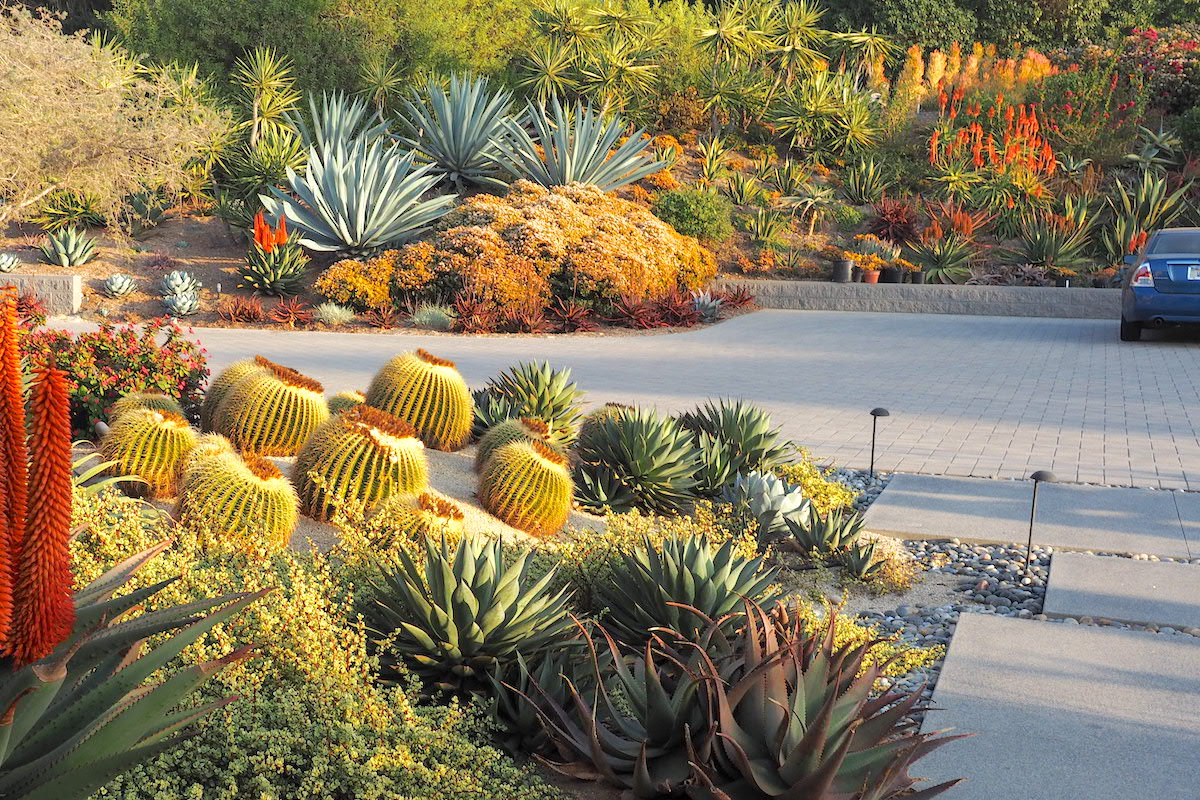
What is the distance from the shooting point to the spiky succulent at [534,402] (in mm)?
7793

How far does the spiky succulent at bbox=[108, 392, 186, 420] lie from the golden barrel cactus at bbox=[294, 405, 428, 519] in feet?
3.89

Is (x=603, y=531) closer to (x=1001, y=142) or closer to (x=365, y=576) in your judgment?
(x=365, y=576)

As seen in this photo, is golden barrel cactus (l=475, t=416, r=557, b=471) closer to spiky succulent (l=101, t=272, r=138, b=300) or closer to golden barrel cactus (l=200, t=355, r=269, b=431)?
golden barrel cactus (l=200, t=355, r=269, b=431)

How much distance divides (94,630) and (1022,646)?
142 inches

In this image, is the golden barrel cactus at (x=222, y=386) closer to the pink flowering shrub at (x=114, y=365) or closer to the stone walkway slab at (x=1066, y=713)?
the pink flowering shrub at (x=114, y=365)

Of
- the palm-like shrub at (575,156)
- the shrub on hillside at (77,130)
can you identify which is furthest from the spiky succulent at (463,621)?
the shrub on hillside at (77,130)

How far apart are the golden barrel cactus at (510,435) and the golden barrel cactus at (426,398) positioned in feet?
1.42

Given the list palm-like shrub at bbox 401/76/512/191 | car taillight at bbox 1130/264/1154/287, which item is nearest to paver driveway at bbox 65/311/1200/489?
car taillight at bbox 1130/264/1154/287

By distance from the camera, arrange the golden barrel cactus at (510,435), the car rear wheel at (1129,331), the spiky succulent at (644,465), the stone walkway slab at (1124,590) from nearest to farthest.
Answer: the stone walkway slab at (1124,590), the spiky succulent at (644,465), the golden barrel cactus at (510,435), the car rear wheel at (1129,331)

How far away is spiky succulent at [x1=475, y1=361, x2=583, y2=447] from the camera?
7.79m

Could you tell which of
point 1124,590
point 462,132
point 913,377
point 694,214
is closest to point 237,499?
point 1124,590

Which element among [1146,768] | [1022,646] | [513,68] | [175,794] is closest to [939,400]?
[1022,646]

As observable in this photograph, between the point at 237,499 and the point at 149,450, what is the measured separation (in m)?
1.03

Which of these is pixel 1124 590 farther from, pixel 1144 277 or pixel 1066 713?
pixel 1144 277
